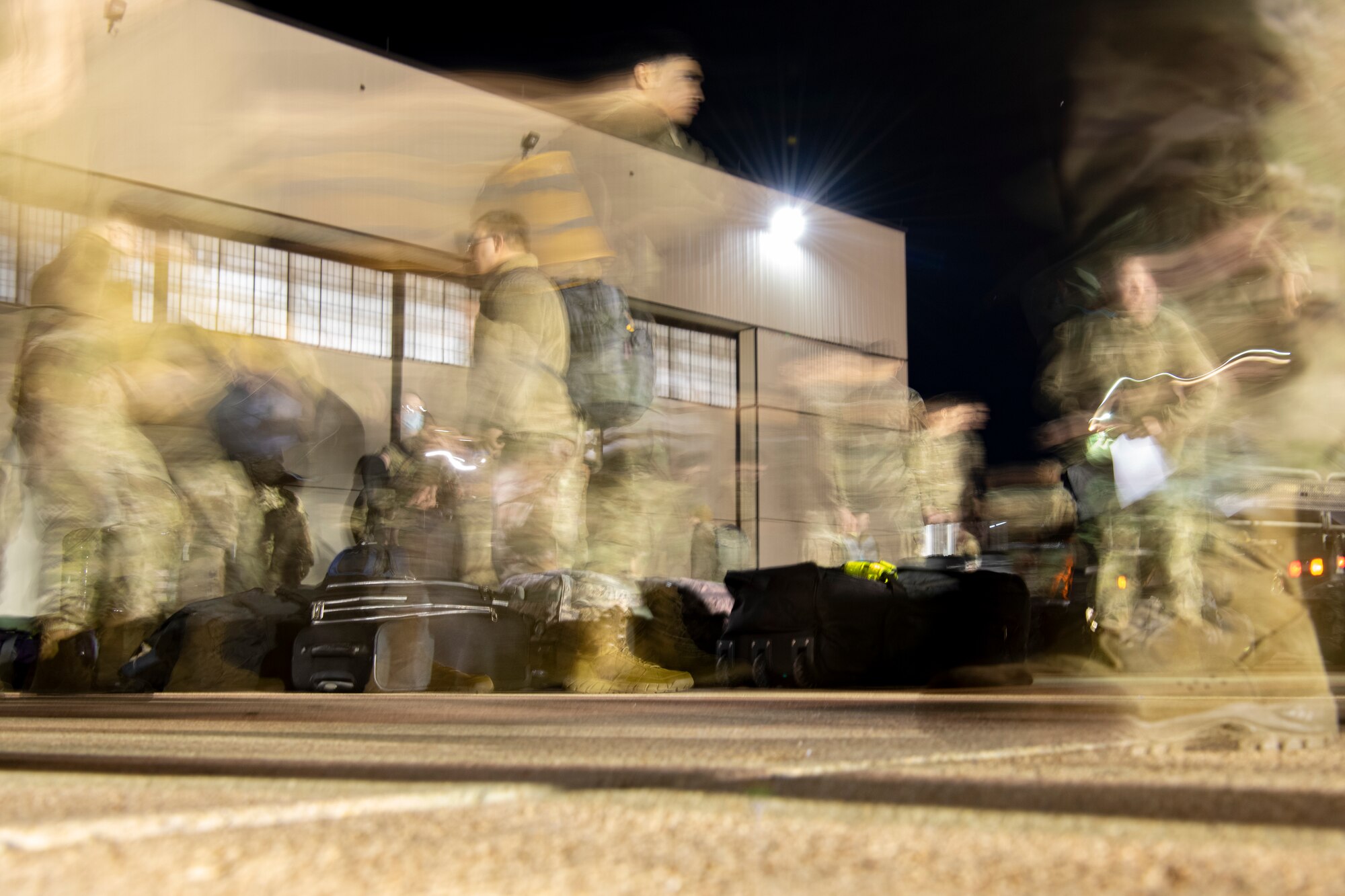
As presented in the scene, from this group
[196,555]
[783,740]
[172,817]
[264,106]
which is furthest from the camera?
[264,106]

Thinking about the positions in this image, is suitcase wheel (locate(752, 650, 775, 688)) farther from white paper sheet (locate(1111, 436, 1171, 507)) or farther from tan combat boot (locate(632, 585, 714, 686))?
white paper sheet (locate(1111, 436, 1171, 507))

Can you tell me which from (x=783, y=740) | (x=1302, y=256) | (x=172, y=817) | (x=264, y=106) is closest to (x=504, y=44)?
(x=264, y=106)

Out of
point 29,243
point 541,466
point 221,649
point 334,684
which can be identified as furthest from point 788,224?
point 334,684

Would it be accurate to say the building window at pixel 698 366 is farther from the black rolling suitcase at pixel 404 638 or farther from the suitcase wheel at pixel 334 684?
the suitcase wheel at pixel 334 684

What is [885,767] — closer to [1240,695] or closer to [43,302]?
[1240,695]

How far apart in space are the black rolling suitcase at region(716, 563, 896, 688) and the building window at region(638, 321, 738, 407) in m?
7.56

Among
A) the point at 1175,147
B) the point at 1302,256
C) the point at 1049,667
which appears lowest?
the point at 1049,667

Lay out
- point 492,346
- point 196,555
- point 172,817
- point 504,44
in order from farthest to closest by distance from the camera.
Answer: point 504,44 → point 196,555 → point 492,346 → point 172,817

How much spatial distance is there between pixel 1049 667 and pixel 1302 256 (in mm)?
2654

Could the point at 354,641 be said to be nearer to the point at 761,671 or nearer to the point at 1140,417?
the point at 761,671

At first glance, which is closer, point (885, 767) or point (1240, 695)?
point (885, 767)

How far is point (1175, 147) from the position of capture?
2592 mm

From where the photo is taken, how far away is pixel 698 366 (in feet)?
40.0

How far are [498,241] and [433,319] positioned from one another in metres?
5.38
